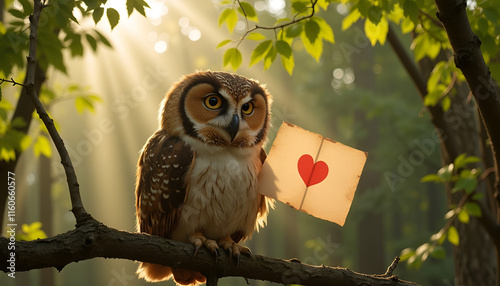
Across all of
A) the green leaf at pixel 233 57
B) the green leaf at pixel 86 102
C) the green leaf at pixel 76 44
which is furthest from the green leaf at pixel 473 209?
the green leaf at pixel 86 102

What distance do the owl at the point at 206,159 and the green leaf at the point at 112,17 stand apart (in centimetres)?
38

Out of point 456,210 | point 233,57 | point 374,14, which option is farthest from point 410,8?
point 456,210

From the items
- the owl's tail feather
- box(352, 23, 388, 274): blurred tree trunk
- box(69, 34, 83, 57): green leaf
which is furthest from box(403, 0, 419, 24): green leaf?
box(352, 23, 388, 274): blurred tree trunk

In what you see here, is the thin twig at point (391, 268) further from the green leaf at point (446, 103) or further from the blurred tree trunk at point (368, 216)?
the blurred tree trunk at point (368, 216)

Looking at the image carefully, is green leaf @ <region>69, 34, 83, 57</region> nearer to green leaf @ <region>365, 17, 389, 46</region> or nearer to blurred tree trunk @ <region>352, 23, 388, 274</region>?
green leaf @ <region>365, 17, 389, 46</region>

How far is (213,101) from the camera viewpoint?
1.86 m

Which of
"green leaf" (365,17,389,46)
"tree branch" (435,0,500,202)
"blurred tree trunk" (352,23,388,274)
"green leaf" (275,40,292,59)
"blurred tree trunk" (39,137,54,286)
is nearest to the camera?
"tree branch" (435,0,500,202)

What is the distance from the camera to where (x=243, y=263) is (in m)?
1.88

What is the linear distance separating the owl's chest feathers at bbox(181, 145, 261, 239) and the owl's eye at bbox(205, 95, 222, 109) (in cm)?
22

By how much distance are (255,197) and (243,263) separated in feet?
0.99

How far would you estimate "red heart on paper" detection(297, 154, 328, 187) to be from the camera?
1.74 meters

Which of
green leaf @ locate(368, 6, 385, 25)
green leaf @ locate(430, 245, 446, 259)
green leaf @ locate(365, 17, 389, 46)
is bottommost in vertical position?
green leaf @ locate(430, 245, 446, 259)

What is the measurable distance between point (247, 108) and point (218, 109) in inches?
5.4

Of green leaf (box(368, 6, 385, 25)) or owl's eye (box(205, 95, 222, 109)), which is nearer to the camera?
owl's eye (box(205, 95, 222, 109))
